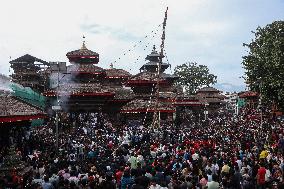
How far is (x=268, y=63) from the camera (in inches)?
1400

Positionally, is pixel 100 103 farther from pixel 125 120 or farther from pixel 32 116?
pixel 32 116

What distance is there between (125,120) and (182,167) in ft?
81.4

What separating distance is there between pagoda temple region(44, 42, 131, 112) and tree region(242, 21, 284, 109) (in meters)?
13.9

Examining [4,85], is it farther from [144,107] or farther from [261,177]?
[261,177]

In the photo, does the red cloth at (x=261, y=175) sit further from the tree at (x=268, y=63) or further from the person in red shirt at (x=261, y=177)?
the tree at (x=268, y=63)

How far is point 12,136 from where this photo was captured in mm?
26516

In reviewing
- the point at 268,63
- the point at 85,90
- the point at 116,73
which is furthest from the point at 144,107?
the point at 116,73

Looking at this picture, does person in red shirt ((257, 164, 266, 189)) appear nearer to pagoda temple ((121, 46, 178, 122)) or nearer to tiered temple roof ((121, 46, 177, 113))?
pagoda temple ((121, 46, 178, 122))

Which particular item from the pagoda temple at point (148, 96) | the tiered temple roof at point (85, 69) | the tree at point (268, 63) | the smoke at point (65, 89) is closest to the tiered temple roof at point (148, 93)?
the pagoda temple at point (148, 96)

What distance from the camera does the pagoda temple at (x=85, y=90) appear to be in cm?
3909

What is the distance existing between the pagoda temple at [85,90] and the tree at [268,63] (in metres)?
13.9

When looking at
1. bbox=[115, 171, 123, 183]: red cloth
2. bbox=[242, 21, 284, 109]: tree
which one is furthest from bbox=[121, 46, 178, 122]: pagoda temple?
bbox=[115, 171, 123, 183]: red cloth

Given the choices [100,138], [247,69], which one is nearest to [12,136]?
[100,138]

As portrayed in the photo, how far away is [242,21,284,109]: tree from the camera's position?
34.7 metres
